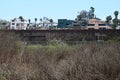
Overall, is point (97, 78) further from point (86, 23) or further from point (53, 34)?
point (86, 23)

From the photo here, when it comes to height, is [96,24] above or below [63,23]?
below

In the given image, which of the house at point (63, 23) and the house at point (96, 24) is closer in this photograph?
the house at point (63, 23)

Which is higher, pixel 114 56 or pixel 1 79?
pixel 114 56

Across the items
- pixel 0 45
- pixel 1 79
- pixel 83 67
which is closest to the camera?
pixel 83 67

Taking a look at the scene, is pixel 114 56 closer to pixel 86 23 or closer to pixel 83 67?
pixel 83 67

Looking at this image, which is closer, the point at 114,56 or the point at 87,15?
the point at 114,56

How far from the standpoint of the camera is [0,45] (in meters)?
19.1

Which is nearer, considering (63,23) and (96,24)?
(63,23)

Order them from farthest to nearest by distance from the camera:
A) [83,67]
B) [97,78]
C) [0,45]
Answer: [0,45]
[83,67]
[97,78]

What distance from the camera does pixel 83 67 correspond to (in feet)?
31.1

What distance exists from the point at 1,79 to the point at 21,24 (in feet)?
375

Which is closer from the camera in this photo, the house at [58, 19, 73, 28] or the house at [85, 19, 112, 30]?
the house at [58, 19, 73, 28]

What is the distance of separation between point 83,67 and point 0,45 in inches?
407

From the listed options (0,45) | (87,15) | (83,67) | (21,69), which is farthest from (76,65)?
(87,15)
